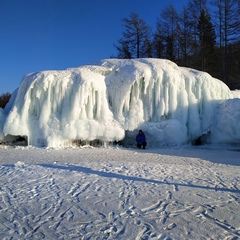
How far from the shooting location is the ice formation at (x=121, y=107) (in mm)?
11844

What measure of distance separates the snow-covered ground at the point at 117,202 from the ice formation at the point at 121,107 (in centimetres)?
507

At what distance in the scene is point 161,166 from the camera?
725 cm

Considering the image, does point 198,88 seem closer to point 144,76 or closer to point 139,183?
point 144,76

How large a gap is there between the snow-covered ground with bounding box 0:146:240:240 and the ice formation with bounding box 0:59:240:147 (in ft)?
16.6

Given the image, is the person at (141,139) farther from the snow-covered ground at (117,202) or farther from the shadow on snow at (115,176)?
the shadow on snow at (115,176)

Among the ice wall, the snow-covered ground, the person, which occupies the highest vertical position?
the ice wall

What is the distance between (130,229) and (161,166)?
3.97 metres

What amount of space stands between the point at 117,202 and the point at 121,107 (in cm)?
872

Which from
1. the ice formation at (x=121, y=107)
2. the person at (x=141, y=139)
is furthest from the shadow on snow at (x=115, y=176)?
the person at (x=141, y=139)

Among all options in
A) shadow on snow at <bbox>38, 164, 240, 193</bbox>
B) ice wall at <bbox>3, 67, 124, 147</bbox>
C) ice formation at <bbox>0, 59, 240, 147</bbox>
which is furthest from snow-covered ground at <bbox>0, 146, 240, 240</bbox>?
ice formation at <bbox>0, 59, 240, 147</bbox>

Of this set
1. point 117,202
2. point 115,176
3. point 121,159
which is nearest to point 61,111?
point 121,159

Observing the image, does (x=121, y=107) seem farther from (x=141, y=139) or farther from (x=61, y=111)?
(x=61, y=111)

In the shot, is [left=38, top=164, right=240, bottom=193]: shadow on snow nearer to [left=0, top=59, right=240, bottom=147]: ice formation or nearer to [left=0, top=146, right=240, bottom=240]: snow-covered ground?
[left=0, top=146, right=240, bottom=240]: snow-covered ground

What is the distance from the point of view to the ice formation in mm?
11844
